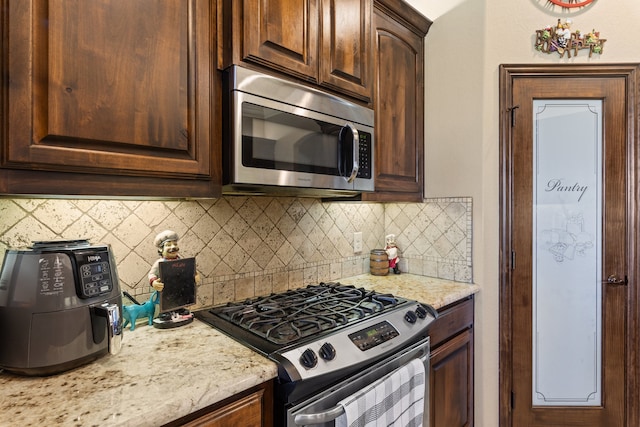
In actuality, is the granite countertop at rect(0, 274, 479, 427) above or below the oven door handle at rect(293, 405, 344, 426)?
above

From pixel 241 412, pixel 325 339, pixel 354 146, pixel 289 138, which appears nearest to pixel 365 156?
pixel 354 146

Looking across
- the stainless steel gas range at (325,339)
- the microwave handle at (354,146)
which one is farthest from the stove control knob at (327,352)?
the microwave handle at (354,146)

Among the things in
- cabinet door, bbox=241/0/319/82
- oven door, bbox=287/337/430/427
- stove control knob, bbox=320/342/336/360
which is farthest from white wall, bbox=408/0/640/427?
stove control knob, bbox=320/342/336/360

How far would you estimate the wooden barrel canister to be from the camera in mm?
2123

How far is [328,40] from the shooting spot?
56.3 inches

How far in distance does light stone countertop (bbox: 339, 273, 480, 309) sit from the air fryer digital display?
1.23 m

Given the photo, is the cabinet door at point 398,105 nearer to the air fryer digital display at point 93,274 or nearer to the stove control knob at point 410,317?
the stove control knob at point 410,317

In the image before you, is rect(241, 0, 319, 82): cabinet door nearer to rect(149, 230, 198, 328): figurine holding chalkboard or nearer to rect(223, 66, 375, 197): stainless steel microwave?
rect(223, 66, 375, 197): stainless steel microwave

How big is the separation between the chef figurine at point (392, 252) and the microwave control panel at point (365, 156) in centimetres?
73

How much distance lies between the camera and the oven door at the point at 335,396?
96 centimetres

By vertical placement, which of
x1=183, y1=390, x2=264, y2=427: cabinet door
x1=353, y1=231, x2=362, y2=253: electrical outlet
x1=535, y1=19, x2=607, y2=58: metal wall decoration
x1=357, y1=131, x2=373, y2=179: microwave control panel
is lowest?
x1=183, y1=390, x2=264, y2=427: cabinet door

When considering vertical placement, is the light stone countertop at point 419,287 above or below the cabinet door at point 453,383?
above

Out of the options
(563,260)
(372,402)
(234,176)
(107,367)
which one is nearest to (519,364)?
(563,260)

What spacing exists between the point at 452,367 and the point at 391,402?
0.69 meters
